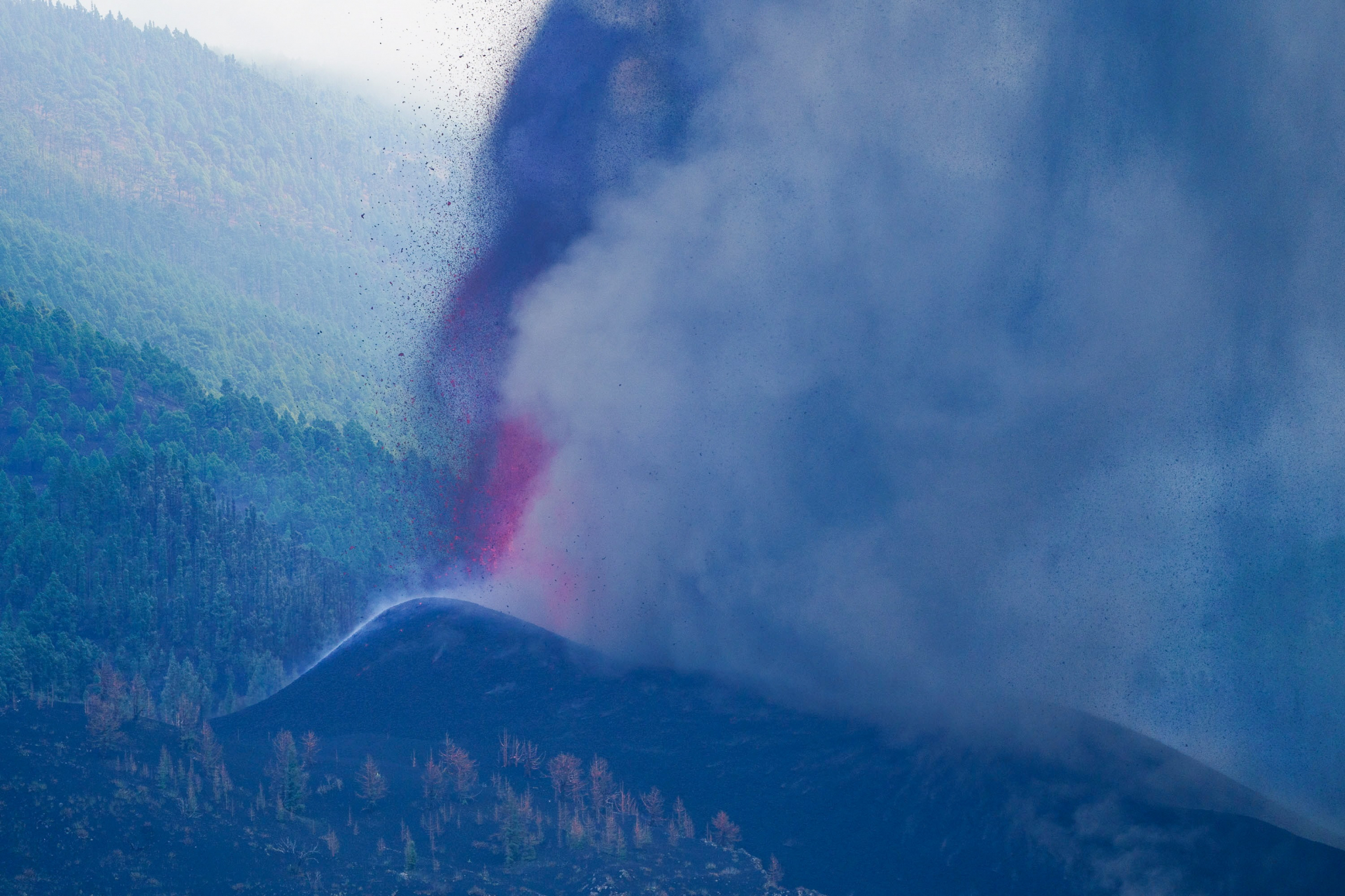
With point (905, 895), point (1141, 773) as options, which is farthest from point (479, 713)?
point (1141, 773)

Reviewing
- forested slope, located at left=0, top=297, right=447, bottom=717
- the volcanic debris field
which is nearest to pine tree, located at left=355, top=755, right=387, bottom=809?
the volcanic debris field

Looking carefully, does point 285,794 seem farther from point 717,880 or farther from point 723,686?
point 723,686

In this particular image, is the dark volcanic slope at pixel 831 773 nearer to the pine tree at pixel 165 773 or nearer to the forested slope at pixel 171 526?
the pine tree at pixel 165 773

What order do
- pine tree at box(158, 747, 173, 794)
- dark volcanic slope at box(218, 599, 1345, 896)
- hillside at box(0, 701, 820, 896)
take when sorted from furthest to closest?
dark volcanic slope at box(218, 599, 1345, 896) < pine tree at box(158, 747, 173, 794) < hillside at box(0, 701, 820, 896)

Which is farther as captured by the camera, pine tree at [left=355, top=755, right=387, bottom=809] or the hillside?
pine tree at [left=355, top=755, right=387, bottom=809]

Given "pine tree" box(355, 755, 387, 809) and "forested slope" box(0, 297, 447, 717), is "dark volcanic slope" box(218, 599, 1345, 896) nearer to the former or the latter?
"pine tree" box(355, 755, 387, 809)
